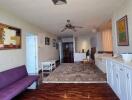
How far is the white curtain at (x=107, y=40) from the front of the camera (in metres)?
8.62

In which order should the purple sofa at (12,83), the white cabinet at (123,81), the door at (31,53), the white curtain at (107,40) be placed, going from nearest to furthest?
the white cabinet at (123,81), the purple sofa at (12,83), the door at (31,53), the white curtain at (107,40)

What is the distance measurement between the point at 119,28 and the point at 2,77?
3488 mm

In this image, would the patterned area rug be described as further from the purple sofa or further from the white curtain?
the white curtain

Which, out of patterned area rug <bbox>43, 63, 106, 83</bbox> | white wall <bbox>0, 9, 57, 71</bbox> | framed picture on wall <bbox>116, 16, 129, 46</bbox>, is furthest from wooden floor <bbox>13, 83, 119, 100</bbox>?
framed picture on wall <bbox>116, 16, 129, 46</bbox>

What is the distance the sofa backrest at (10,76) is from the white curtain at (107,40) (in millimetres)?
5835

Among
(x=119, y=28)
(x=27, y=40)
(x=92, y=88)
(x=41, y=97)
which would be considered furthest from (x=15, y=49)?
(x=119, y=28)

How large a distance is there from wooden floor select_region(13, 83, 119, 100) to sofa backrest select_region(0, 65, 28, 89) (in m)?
0.48

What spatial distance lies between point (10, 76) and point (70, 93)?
1669 mm

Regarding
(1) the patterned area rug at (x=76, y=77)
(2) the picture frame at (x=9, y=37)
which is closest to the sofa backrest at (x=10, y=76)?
(2) the picture frame at (x=9, y=37)

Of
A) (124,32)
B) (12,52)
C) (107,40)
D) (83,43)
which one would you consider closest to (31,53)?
(12,52)

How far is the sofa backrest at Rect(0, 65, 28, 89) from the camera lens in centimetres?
338

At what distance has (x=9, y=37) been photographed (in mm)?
4266

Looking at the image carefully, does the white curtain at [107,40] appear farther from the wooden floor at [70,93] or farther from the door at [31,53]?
the door at [31,53]

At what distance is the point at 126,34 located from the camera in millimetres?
3611
